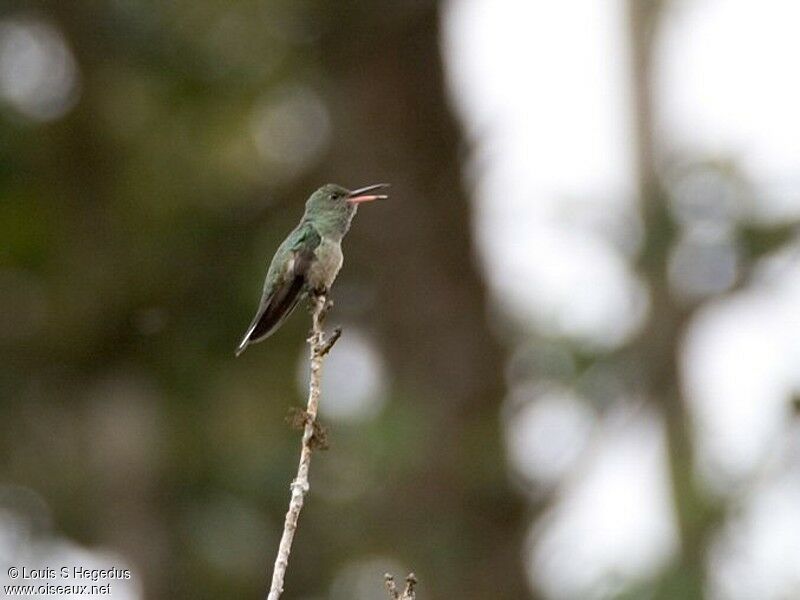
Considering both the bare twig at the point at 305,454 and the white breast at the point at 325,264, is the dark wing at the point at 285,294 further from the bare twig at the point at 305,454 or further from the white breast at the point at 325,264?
the bare twig at the point at 305,454

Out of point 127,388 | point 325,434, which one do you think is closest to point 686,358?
point 127,388

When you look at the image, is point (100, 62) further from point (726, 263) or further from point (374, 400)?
point (726, 263)

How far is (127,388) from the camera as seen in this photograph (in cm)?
1329

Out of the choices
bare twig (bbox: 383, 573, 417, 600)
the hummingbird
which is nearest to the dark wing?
the hummingbird

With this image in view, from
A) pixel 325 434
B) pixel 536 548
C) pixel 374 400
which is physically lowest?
pixel 325 434

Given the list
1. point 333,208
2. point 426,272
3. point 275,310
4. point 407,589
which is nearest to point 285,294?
point 275,310

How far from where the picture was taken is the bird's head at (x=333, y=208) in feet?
18.3

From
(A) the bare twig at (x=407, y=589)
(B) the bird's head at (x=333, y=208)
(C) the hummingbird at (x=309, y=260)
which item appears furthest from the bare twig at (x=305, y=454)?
(B) the bird's head at (x=333, y=208)

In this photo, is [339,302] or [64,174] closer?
[64,174]

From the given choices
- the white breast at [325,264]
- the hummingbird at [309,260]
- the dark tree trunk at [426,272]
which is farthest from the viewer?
the dark tree trunk at [426,272]

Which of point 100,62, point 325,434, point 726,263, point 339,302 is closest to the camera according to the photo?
point 325,434

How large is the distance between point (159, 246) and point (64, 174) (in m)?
0.90

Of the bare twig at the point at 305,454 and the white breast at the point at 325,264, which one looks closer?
the bare twig at the point at 305,454

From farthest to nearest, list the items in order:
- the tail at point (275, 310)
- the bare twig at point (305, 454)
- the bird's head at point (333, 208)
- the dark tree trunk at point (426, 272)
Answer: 1. the dark tree trunk at point (426, 272)
2. the bird's head at point (333, 208)
3. the tail at point (275, 310)
4. the bare twig at point (305, 454)
